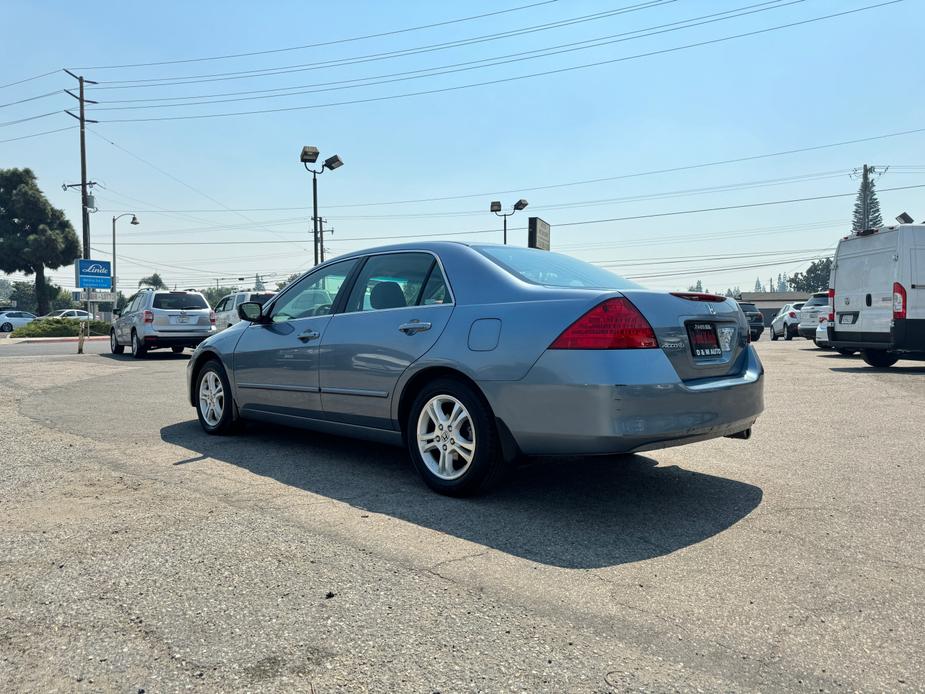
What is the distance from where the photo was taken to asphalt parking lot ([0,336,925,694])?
222 cm

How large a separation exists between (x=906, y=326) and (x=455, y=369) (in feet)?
35.1

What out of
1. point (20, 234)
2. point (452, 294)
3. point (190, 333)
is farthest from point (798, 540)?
point (20, 234)

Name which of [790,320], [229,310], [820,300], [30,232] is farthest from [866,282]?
[30,232]

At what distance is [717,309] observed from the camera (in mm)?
4219

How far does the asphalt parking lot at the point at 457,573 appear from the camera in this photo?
2221 mm

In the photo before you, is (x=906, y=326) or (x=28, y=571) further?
(x=906, y=326)

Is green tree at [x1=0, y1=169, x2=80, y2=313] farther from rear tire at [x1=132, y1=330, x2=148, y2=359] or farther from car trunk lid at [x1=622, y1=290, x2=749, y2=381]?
car trunk lid at [x1=622, y1=290, x2=749, y2=381]

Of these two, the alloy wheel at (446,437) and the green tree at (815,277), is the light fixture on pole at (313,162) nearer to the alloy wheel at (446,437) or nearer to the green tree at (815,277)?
the alloy wheel at (446,437)

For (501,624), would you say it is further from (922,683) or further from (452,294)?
(452,294)

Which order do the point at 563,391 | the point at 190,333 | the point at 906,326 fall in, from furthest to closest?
the point at 190,333, the point at 906,326, the point at 563,391

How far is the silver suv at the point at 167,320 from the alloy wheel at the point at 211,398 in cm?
1114

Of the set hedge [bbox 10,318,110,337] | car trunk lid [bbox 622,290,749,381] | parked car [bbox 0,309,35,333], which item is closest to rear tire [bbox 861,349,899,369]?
car trunk lid [bbox 622,290,749,381]

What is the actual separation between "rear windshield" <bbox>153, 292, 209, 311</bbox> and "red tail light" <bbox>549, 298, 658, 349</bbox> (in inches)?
598

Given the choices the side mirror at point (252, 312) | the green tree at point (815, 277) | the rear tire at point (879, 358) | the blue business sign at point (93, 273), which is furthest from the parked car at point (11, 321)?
the green tree at point (815, 277)
